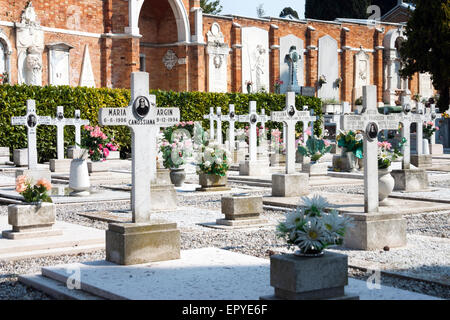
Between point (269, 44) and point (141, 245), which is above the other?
point (269, 44)

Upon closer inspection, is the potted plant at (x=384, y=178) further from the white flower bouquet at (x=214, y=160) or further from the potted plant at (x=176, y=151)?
the potted plant at (x=176, y=151)

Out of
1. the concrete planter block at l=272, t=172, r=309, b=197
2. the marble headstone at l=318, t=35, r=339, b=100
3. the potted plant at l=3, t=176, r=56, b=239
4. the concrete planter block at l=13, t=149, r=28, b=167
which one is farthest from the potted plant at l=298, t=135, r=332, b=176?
the marble headstone at l=318, t=35, r=339, b=100

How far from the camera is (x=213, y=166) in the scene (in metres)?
14.4

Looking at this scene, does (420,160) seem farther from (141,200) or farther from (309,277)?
(309,277)

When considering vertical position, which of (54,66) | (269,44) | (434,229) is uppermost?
(269,44)

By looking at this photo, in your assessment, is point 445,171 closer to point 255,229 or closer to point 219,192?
point 219,192

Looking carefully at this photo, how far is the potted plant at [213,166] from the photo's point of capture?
1412 centimetres

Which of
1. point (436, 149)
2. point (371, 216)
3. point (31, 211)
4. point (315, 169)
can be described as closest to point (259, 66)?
point (436, 149)

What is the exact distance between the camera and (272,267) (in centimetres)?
514

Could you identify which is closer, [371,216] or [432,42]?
[371,216]

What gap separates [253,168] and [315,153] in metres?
1.67

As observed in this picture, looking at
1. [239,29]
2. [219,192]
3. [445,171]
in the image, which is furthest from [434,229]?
[239,29]

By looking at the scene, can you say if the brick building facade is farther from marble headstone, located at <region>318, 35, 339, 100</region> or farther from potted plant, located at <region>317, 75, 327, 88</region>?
potted plant, located at <region>317, 75, 327, 88</region>

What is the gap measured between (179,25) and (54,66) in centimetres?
821
